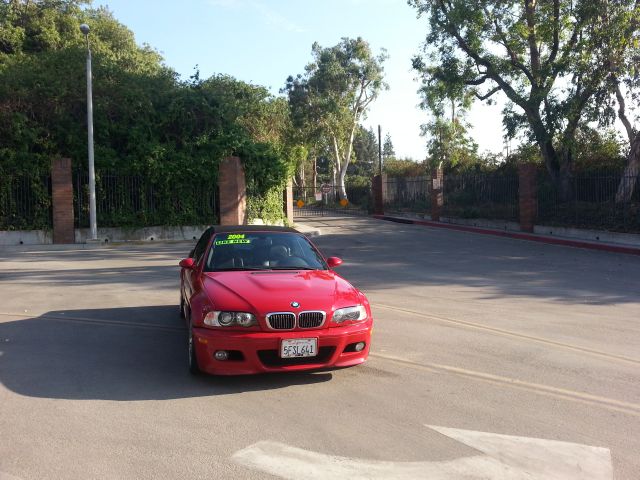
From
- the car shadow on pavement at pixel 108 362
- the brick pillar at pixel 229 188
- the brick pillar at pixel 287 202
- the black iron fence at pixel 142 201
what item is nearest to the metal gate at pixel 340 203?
the brick pillar at pixel 287 202

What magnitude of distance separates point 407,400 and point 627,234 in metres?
18.4

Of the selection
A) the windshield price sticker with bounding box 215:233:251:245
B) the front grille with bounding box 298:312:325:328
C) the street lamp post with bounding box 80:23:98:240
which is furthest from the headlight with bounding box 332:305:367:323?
the street lamp post with bounding box 80:23:98:240

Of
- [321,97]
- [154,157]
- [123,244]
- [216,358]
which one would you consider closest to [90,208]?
[123,244]

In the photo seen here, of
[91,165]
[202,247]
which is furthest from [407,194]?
[202,247]

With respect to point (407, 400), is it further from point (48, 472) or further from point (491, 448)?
point (48, 472)

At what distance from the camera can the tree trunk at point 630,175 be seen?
868 inches

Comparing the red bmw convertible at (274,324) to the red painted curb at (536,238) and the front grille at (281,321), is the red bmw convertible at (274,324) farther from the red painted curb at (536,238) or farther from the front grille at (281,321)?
the red painted curb at (536,238)

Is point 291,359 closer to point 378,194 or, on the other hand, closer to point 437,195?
point 437,195

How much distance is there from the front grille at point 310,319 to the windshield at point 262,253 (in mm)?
1363

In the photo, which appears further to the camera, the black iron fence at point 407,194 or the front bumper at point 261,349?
the black iron fence at point 407,194

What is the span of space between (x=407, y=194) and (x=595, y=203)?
55.0 feet

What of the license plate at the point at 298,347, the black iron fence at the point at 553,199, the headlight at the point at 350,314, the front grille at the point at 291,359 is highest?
the black iron fence at the point at 553,199

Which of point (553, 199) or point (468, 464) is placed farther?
point (553, 199)

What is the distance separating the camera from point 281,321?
18.0 feet
